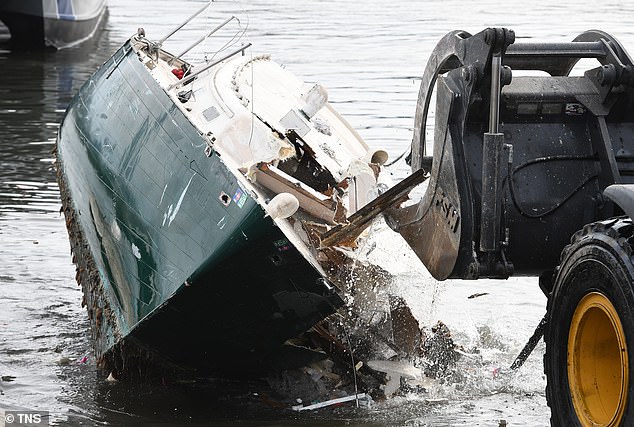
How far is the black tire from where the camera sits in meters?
4.68

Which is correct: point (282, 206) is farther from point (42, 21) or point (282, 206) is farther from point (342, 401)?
point (42, 21)

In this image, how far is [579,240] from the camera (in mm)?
5125

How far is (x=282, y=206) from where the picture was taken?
6.00 m

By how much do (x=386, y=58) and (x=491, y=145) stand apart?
1660 centimetres

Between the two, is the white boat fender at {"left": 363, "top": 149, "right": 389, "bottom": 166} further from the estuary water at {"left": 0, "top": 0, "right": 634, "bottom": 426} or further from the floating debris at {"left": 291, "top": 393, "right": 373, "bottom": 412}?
the floating debris at {"left": 291, "top": 393, "right": 373, "bottom": 412}

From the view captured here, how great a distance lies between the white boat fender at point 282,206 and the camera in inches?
236

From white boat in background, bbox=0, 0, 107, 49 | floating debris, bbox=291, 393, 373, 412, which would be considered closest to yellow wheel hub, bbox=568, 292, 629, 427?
floating debris, bbox=291, 393, 373, 412

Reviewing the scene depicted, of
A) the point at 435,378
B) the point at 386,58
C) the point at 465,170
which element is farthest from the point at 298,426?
the point at 386,58

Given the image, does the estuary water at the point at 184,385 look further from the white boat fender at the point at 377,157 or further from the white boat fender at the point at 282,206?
the white boat fender at the point at 282,206

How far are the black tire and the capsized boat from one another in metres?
1.30

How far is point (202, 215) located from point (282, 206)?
556 millimetres

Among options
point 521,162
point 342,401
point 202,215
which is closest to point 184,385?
point 342,401

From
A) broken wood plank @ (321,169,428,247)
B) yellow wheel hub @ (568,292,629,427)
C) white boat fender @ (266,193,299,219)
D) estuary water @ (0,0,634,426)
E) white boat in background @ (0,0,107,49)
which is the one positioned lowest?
white boat in background @ (0,0,107,49)

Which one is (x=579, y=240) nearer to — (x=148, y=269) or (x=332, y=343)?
(x=332, y=343)
